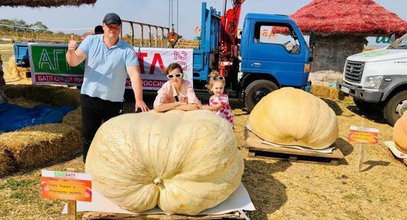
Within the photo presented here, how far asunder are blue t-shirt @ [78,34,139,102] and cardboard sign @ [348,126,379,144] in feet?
10.0

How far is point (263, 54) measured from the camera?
784 centimetres

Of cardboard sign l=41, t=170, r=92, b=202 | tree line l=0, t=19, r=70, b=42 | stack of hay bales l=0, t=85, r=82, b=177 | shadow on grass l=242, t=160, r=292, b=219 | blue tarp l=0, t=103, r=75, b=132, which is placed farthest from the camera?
tree line l=0, t=19, r=70, b=42

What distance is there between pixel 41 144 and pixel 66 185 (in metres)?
2.36

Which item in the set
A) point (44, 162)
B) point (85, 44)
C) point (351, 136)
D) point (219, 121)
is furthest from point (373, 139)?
point (44, 162)

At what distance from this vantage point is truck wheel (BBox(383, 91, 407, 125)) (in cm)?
744

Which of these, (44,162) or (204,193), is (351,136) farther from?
(44,162)

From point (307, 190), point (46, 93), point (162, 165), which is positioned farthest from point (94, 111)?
point (46, 93)

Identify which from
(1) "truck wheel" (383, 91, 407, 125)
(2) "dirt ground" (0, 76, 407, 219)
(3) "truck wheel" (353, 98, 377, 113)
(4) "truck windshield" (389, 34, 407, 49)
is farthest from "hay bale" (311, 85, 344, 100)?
(2) "dirt ground" (0, 76, 407, 219)

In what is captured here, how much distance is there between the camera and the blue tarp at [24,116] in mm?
5665

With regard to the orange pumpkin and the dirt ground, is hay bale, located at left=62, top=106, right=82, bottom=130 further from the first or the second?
the orange pumpkin

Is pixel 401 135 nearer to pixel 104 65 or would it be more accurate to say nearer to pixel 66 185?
pixel 104 65

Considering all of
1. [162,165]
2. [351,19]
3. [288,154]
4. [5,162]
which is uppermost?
[351,19]

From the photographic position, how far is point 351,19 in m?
11.5

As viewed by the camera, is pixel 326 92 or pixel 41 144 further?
pixel 326 92
